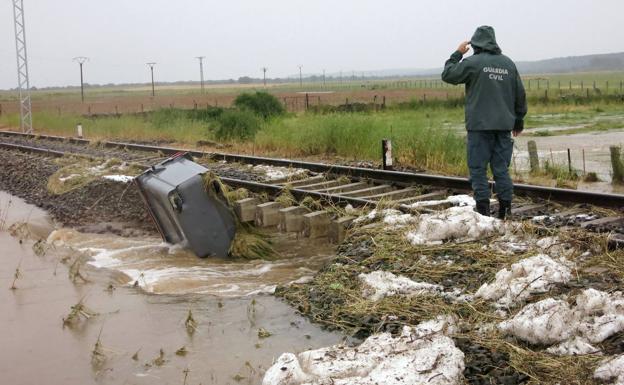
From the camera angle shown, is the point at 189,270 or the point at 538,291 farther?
the point at 189,270

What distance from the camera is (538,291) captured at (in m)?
5.02

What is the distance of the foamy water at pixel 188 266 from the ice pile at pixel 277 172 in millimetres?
2522

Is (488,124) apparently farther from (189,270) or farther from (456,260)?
(189,270)

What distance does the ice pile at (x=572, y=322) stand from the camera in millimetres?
4223

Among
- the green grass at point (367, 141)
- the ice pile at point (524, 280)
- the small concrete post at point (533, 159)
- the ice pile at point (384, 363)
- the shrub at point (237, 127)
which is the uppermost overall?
the shrub at point (237, 127)

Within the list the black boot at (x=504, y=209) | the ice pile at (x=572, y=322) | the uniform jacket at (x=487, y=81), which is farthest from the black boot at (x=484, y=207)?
the ice pile at (x=572, y=322)

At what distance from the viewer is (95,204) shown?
1191 centimetres

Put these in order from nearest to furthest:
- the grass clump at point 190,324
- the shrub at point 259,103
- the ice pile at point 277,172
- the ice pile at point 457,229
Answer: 1. the grass clump at point 190,324
2. the ice pile at point 457,229
3. the ice pile at point 277,172
4. the shrub at point 259,103

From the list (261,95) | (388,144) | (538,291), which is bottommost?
(538,291)

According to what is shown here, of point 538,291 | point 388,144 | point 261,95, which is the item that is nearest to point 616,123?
point 261,95

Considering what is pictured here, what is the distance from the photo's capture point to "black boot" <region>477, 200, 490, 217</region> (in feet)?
24.1

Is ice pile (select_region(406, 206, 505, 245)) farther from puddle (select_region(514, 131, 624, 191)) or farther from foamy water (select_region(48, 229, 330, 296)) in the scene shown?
puddle (select_region(514, 131, 624, 191))

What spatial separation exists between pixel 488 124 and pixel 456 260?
1826mm

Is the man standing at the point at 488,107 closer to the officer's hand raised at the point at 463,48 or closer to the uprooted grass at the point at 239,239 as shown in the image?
the officer's hand raised at the point at 463,48
